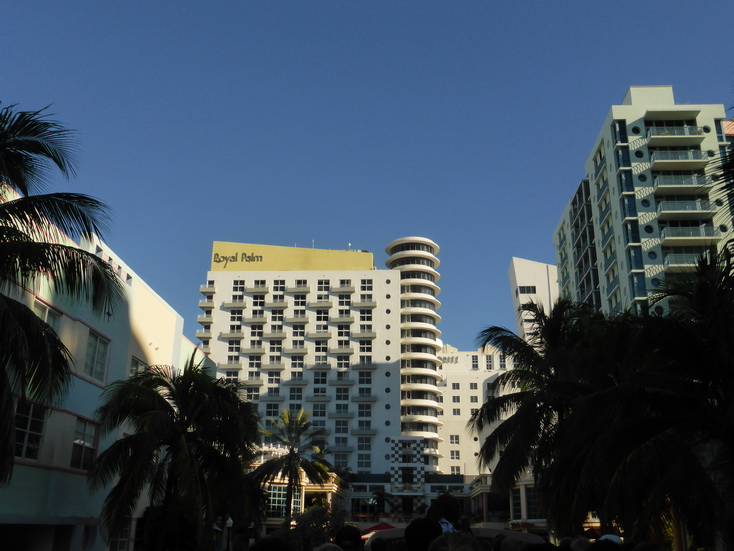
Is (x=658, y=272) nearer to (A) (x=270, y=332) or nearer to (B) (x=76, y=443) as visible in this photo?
(B) (x=76, y=443)

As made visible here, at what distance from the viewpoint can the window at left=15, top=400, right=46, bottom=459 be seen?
22.9m

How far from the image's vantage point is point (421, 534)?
753 centimetres

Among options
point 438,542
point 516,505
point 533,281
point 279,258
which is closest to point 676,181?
point 516,505

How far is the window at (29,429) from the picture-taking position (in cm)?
2288

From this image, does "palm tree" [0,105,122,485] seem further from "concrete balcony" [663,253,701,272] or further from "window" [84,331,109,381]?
"concrete balcony" [663,253,701,272]

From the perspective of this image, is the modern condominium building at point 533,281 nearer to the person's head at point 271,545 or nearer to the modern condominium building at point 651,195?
the modern condominium building at point 651,195

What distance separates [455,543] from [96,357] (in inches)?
978

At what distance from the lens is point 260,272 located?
337ft

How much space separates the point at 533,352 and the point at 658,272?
113 feet

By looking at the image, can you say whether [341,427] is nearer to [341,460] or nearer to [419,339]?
[341,460]

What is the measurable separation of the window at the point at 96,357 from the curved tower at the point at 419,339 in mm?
68695

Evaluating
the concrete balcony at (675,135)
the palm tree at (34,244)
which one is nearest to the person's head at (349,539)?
the palm tree at (34,244)

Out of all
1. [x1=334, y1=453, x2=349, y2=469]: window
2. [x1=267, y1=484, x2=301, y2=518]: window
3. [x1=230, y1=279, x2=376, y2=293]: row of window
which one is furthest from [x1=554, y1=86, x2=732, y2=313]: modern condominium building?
[x1=230, y1=279, x2=376, y2=293]: row of window

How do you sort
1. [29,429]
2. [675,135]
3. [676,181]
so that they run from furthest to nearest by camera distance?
1. [675,135]
2. [676,181]
3. [29,429]
